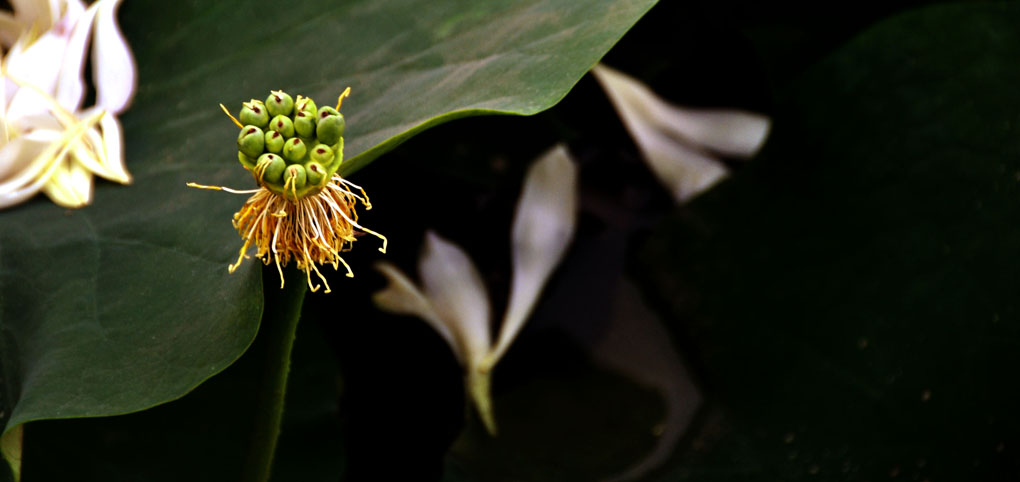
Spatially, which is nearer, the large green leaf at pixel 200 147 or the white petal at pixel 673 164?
the large green leaf at pixel 200 147

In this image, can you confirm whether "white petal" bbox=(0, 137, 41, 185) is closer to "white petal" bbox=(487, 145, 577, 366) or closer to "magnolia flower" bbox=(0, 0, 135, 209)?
"magnolia flower" bbox=(0, 0, 135, 209)

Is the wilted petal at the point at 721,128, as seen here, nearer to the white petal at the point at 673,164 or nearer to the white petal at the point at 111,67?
→ the white petal at the point at 673,164

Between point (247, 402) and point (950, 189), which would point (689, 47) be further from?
point (247, 402)

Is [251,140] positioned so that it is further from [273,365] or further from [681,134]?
[681,134]

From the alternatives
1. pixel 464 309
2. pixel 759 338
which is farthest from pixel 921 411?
pixel 464 309

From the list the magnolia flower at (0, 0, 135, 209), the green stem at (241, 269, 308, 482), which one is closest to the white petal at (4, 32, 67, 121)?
the magnolia flower at (0, 0, 135, 209)

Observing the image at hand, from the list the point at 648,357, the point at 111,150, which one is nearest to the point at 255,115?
the point at 111,150

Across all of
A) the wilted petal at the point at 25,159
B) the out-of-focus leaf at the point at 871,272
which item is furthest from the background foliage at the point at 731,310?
the wilted petal at the point at 25,159
